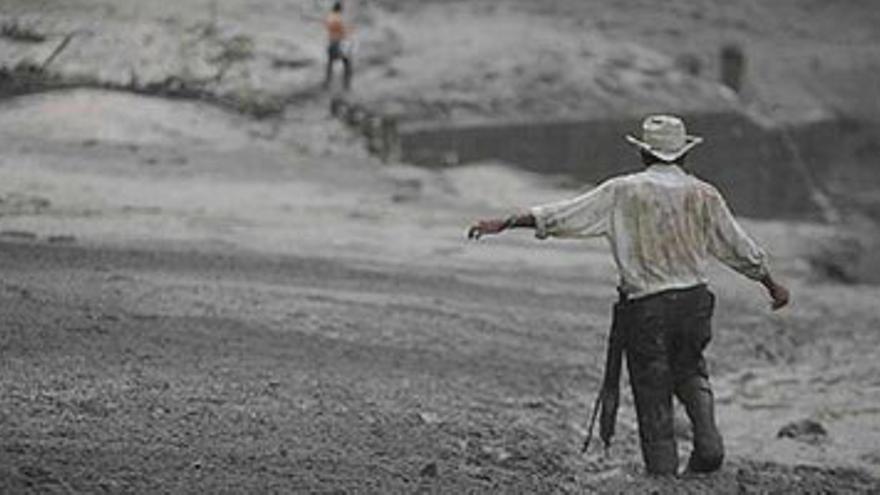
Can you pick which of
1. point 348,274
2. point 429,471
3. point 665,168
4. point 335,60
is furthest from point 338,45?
point 429,471

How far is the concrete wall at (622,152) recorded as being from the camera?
22.5 m

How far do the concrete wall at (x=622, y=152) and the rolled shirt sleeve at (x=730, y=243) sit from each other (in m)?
15.2

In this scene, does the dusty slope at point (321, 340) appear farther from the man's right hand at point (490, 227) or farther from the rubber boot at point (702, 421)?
the man's right hand at point (490, 227)

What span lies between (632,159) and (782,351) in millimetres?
11613

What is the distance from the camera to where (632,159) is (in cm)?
2386

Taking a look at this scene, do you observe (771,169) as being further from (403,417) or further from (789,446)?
(403,417)

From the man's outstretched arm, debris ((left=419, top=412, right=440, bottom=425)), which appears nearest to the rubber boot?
the man's outstretched arm

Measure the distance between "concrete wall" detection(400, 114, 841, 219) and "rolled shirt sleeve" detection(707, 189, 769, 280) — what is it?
1522cm

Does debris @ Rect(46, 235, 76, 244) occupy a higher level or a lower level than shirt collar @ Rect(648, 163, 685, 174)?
lower

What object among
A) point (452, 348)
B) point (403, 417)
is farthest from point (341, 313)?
point (403, 417)

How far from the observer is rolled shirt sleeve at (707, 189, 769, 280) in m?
6.66

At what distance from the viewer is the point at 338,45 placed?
72.7 feet

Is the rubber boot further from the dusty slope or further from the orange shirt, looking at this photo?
the orange shirt

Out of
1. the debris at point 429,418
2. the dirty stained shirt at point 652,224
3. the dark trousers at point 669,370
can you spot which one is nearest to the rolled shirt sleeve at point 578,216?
the dirty stained shirt at point 652,224
